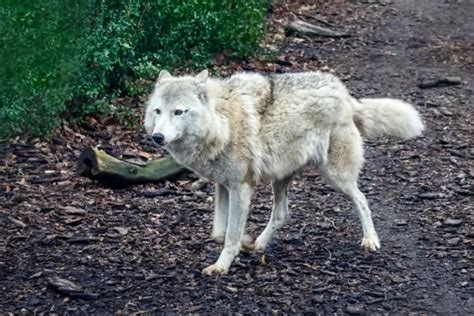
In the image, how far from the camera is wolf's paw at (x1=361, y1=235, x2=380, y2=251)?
6.84 metres

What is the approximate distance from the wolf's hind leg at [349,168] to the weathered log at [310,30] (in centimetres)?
850

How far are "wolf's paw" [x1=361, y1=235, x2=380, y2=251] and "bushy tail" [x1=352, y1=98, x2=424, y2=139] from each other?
0.77 meters

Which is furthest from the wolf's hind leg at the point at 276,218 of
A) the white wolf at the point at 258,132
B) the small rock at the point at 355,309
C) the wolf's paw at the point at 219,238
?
the small rock at the point at 355,309

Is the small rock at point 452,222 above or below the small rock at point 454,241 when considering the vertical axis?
below

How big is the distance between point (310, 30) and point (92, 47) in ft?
21.3

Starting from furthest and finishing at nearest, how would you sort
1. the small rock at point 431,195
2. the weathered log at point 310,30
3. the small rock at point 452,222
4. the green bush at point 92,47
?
the weathered log at point 310,30 < the small rock at point 431,195 < the green bush at point 92,47 < the small rock at point 452,222

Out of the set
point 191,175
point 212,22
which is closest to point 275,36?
point 212,22

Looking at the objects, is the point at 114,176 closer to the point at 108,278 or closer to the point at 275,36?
the point at 108,278

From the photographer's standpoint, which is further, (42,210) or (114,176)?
(114,176)

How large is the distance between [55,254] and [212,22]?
535cm

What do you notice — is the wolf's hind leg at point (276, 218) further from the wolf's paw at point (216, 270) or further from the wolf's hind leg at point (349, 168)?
the wolf's paw at point (216, 270)

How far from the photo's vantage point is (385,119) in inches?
277

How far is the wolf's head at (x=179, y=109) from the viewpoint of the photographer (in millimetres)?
6086

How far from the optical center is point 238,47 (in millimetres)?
12719
